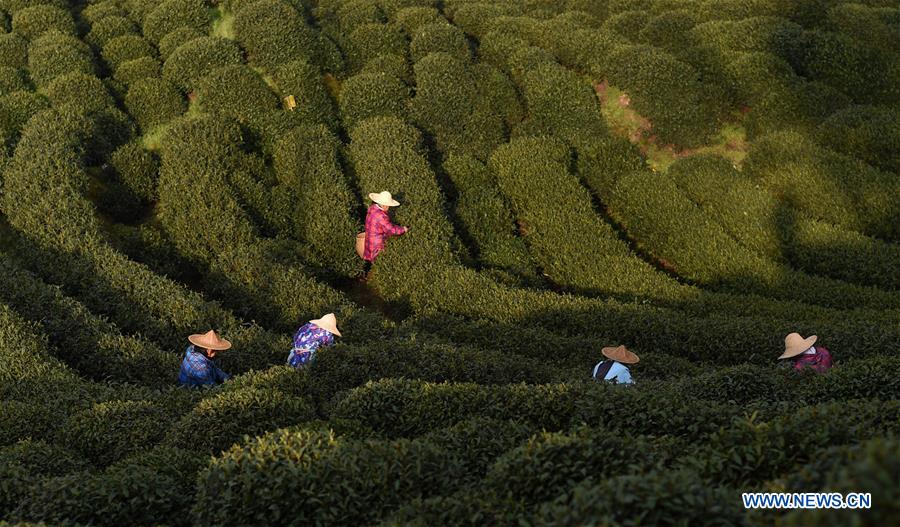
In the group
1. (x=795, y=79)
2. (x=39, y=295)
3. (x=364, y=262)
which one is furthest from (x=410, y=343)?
(x=795, y=79)

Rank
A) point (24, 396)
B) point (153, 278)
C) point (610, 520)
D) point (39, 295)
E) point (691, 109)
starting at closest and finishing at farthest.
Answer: point (610, 520)
point (24, 396)
point (39, 295)
point (153, 278)
point (691, 109)

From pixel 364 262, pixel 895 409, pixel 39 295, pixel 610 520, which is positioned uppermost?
pixel 610 520

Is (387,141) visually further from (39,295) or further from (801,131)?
(801,131)

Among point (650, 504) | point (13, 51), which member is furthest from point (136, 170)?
point (650, 504)

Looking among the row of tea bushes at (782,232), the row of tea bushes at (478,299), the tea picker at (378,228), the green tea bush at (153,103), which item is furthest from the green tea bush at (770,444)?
the green tea bush at (153,103)

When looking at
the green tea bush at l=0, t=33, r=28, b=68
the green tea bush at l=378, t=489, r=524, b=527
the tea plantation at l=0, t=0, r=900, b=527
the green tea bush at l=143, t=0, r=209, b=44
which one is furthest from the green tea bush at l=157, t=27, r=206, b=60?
the green tea bush at l=378, t=489, r=524, b=527

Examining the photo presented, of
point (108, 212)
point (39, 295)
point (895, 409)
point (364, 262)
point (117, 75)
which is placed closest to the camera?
point (895, 409)

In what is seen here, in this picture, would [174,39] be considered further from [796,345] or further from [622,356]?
[796,345]
